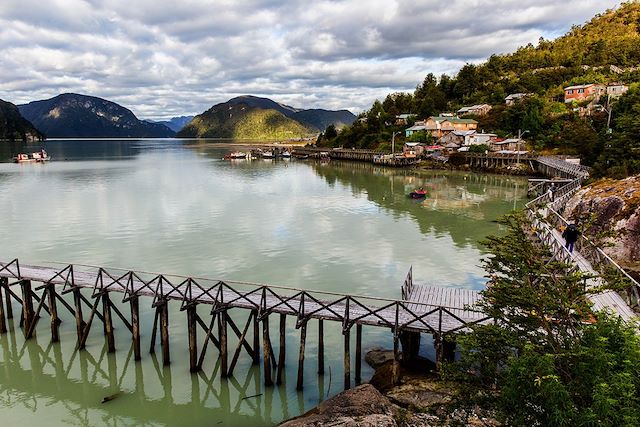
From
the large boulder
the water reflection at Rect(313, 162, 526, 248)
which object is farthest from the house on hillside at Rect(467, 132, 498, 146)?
the large boulder

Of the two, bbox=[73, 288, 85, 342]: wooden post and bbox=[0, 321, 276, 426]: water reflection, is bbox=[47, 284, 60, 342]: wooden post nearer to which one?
bbox=[0, 321, 276, 426]: water reflection

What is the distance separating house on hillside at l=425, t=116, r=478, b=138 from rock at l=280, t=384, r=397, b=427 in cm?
12335

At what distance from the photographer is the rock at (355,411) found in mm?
13969

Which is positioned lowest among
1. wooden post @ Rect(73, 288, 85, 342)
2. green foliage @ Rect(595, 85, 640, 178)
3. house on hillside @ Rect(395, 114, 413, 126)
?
wooden post @ Rect(73, 288, 85, 342)

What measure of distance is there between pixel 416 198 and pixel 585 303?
5828 cm

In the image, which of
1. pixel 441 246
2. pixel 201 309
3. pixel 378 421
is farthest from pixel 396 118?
pixel 378 421

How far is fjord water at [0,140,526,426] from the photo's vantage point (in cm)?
1889

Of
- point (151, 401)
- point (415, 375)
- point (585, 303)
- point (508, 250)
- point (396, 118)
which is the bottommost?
point (151, 401)

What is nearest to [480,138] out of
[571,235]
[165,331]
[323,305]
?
[571,235]

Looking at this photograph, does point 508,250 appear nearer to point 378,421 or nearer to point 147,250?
point 378,421

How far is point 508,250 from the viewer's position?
1278 centimetres

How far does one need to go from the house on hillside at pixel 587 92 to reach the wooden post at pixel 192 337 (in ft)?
447

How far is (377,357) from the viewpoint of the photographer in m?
20.8

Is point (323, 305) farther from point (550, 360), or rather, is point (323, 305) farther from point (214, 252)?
point (214, 252)
